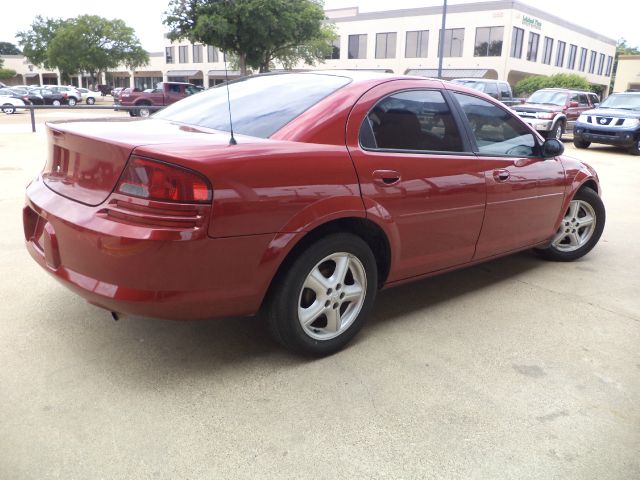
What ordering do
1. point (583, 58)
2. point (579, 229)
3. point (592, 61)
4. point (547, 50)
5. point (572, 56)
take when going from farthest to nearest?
point (592, 61) → point (583, 58) → point (572, 56) → point (547, 50) → point (579, 229)

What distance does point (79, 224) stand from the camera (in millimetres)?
2607

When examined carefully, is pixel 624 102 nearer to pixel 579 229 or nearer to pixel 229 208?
pixel 579 229

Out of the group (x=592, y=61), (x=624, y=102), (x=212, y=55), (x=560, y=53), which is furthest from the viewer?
(x=212, y=55)

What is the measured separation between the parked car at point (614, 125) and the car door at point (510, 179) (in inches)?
492

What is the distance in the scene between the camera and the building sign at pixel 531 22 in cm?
5000

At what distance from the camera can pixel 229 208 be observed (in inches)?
99.4

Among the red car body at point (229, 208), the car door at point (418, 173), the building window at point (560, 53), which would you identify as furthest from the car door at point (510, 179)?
the building window at point (560, 53)

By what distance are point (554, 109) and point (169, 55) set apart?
208 feet

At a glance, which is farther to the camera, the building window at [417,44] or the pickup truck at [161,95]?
the building window at [417,44]

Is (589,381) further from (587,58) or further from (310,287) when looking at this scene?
(587,58)

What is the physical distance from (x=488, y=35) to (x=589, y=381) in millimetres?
52660

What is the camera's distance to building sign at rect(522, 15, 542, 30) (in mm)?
50003

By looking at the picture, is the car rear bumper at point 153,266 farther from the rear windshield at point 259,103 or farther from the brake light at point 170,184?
the rear windshield at point 259,103

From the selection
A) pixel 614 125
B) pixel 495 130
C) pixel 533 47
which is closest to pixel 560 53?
pixel 533 47
